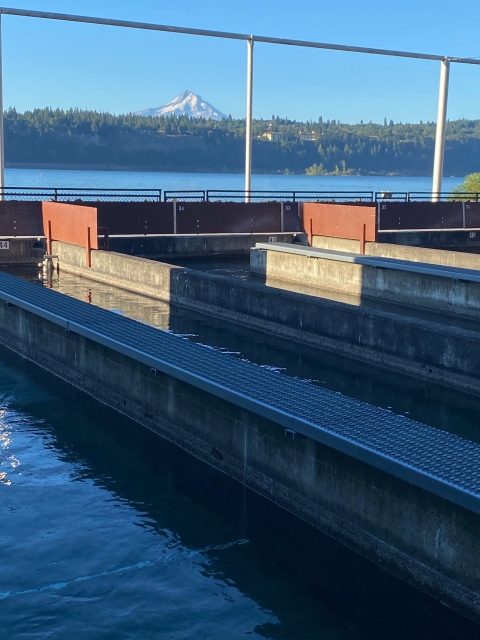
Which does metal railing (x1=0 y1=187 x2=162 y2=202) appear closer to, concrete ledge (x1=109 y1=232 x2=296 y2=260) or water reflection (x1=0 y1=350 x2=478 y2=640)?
concrete ledge (x1=109 y1=232 x2=296 y2=260)

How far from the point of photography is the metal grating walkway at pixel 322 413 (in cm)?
753

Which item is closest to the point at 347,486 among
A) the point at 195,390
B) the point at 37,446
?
the point at 195,390

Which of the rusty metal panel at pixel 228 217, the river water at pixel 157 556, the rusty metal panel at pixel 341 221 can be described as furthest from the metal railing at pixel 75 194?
the river water at pixel 157 556

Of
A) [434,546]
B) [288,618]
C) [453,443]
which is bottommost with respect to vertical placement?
[288,618]

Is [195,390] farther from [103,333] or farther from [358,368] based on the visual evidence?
[358,368]

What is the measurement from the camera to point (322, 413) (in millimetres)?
9234

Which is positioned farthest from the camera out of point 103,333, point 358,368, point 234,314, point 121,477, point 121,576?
point 234,314

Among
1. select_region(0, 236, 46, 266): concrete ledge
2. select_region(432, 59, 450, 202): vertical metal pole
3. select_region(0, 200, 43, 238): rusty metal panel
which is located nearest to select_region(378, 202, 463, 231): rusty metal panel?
select_region(432, 59, 450, 202): vertical metal pole

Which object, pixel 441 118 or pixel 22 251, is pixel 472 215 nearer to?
pixel 441 118

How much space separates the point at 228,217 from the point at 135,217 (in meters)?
3.73

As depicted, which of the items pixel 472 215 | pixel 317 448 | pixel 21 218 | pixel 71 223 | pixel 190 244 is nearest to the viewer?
pixel 317 448

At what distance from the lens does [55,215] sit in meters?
29.9

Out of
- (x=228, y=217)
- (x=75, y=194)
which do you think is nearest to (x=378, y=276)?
(x=228, y=217)

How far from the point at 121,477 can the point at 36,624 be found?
347 cm
